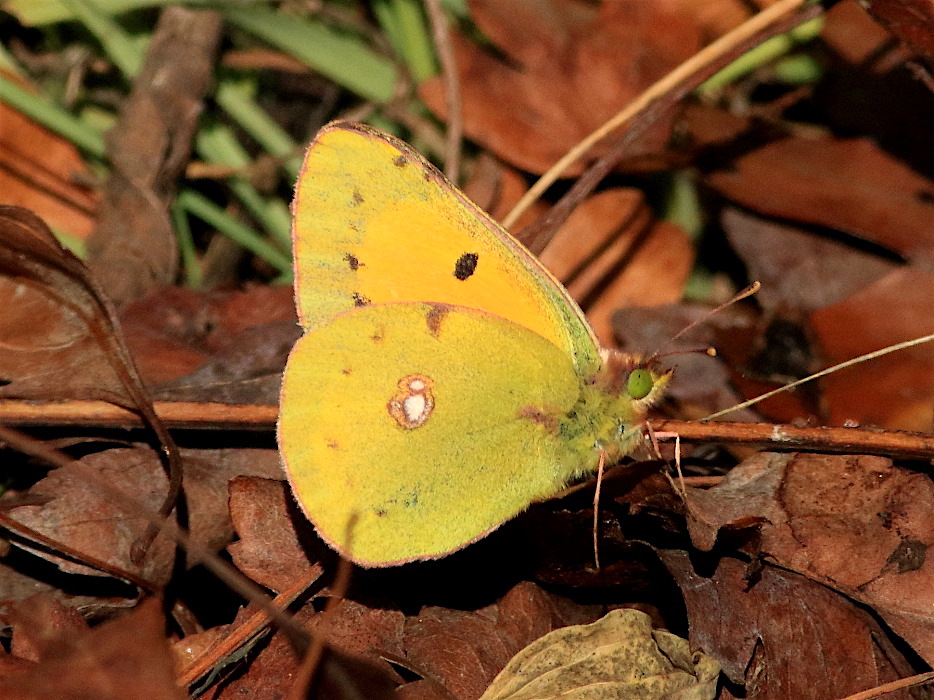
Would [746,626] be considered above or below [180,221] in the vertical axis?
below

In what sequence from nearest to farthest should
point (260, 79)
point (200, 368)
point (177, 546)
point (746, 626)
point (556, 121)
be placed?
point (746, 626), point (177, 546), point (200, 368), point (556, 121), point (260, 79)

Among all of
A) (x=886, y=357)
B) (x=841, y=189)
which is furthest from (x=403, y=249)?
(x=841, y=189)

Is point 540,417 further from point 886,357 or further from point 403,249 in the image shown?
point 886,357

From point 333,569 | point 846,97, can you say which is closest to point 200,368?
point 333,569

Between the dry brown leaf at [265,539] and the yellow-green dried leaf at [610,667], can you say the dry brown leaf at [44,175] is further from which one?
the yellow-green dried leaf at [610,667]

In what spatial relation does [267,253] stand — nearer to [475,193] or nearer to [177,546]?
[475,193]

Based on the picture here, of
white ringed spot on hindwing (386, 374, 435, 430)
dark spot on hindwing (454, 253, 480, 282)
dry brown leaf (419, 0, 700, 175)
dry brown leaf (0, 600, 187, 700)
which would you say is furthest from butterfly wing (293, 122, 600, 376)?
dry brown leaf (419, 0, 700, 175)

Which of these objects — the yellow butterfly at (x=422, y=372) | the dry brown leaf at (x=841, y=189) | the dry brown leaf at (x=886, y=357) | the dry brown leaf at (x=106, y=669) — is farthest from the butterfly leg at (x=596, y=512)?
the dry brown leaf at (x=841, y=189)
